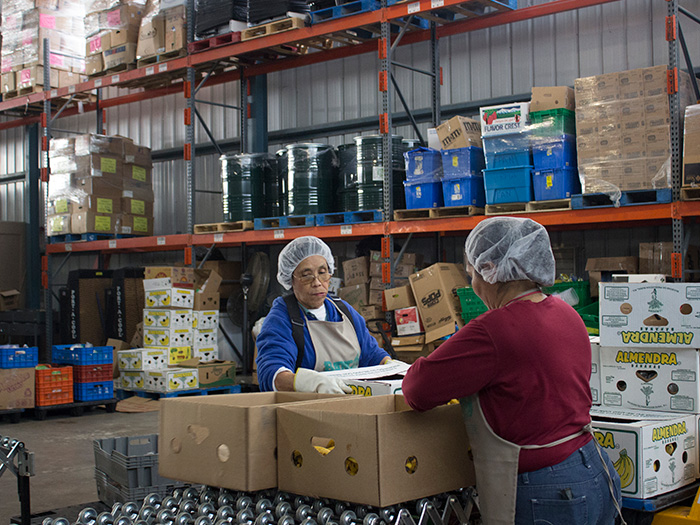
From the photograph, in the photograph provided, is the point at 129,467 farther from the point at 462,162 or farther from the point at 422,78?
the point at 422,78

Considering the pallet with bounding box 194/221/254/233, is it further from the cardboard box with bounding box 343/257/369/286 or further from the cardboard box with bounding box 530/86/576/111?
the cardboard box with bounding box 530/86/576/111

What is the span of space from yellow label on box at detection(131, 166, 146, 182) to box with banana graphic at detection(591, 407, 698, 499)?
34.0 ft

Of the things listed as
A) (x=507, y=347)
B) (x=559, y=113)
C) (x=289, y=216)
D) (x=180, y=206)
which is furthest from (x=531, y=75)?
(x=507, y=347)

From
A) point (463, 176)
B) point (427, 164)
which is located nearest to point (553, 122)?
point (463, 176)

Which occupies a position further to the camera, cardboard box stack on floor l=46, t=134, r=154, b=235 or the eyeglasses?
cardboard box stack on floor l=46, t=134, r=154, b=235

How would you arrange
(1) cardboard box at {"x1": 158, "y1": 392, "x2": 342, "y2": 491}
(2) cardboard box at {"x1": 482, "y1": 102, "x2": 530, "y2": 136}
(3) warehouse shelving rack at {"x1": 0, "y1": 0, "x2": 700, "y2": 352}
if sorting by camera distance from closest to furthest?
(1) cardboard box at {"x1": 158, "y1": 392, "x2": 342, "y2": 491} → (3) warehouse shelving rack at {"x1": 0, "y1": 0, "x2": 700, "y2": 352} → (2) cardboard box at {"x1": 482, "y1": 102, "x2": 530, "y2": 136}

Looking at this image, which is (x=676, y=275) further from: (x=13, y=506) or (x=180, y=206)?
(x=180, y=206)

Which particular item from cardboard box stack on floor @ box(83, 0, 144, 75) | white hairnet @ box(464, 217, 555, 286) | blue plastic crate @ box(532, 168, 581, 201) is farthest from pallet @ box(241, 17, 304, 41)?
white hairnet @ box(464, 217, 555, 286)

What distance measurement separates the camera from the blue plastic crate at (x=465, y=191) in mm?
7918

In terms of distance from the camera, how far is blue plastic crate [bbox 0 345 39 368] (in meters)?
8.68

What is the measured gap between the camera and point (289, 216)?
942 cm

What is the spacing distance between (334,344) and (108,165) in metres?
9.05

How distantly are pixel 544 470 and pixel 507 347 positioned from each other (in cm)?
39

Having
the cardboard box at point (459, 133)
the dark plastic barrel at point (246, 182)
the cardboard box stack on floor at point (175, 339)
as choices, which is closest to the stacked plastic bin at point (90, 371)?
the cardboard box stack on floor at point (175, 339)
